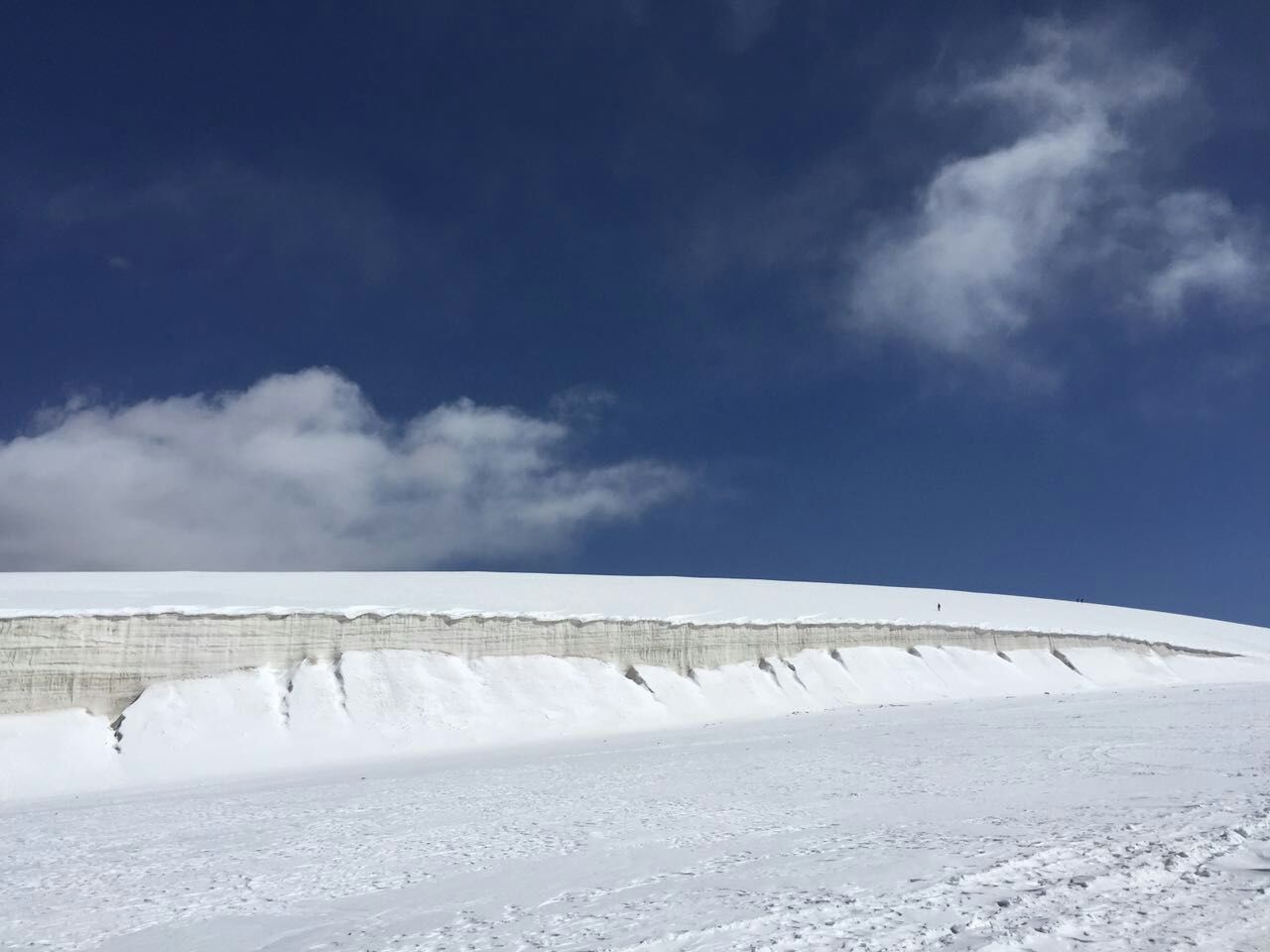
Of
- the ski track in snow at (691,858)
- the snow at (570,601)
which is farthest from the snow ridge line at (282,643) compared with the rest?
the ski track in snow at (691,858)

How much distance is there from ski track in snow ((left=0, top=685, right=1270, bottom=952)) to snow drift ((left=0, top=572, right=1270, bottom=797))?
12.6 ft

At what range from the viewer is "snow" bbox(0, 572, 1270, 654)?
20.4 meters

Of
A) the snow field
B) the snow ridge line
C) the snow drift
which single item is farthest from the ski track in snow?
the snow ridge line

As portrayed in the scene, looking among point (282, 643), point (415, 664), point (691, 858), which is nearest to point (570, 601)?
point (415, 664)

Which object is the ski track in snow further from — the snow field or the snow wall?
the snow wall

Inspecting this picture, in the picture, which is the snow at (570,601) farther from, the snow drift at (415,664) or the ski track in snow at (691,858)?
the ski track in snow at (691,858)

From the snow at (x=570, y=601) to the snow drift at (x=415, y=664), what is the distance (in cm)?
14

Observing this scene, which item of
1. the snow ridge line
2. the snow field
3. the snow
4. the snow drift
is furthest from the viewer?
the snow

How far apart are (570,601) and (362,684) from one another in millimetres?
9872

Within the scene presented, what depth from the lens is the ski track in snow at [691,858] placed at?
4.98m

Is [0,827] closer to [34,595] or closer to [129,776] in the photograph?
[129,776]

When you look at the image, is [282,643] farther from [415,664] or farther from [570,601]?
[570,601]

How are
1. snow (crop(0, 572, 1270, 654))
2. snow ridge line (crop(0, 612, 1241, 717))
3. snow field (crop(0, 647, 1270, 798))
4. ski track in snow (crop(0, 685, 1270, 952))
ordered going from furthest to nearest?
snow (crop(0, 572, 1270, 654)) < snow ridge line (crop(0, 612, 1241, 717)) < snow field (crop(0, 647, 1270, 798)) < ski track in snow (crop(0, 685, 1270, 952))

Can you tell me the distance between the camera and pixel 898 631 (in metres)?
30.9
